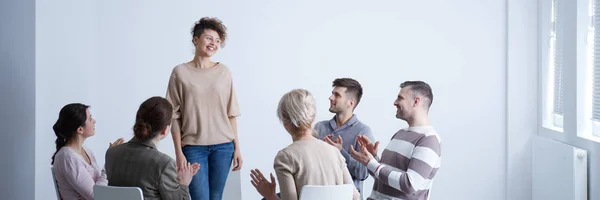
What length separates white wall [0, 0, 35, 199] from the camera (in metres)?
4.44

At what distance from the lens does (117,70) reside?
541 cm

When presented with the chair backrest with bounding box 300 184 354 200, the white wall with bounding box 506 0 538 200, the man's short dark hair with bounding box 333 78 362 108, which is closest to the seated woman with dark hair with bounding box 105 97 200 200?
the chair backrest with bounding box 300 184 354 200

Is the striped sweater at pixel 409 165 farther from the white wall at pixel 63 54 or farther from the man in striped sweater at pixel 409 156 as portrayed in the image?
the white wall at pixel 63 54

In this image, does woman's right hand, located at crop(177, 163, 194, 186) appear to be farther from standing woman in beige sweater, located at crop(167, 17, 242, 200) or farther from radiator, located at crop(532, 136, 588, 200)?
radiator, located at crop(532, 136, 588, 200)

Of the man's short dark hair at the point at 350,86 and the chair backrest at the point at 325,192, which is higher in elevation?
the man's short dark hair at the point at 350,86

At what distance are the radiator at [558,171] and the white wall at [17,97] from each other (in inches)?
130

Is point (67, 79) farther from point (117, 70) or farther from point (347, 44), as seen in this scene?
point (347, 44)

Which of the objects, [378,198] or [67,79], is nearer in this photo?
[378,198]

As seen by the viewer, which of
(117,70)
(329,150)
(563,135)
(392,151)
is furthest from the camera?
(117,70)

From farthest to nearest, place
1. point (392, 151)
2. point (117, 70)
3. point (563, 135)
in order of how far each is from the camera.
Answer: point (117, 70)
point (563, 135)
point (392, 151)

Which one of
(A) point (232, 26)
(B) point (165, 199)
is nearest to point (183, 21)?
(A) point (232, 26)

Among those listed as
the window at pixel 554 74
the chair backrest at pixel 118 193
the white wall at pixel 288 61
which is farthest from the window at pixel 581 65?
the chair backrest at pixel 118 193

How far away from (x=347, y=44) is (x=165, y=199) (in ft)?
8.94

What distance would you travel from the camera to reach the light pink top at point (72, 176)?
145 inches
